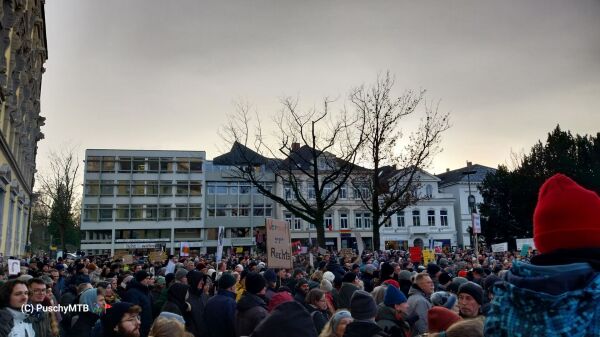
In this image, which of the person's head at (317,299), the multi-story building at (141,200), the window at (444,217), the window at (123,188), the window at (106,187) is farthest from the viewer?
the window at (123,188)

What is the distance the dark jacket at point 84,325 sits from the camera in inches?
240

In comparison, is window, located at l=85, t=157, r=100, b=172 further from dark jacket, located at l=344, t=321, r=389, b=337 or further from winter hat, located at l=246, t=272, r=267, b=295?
dark jacket, located at l=344, t=321, r=389, b=337

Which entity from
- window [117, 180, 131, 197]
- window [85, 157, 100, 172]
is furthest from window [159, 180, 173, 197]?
window [85, 157, 100, 172]

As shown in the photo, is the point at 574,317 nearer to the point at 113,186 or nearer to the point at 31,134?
the point at 31,134

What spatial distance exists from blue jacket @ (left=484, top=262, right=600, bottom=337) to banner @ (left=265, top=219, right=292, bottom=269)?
9706mm

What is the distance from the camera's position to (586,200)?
77.1 inches

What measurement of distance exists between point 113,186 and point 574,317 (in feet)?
245

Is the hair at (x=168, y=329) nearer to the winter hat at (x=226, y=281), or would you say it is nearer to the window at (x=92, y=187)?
the winter hat at (x=226, y=281)

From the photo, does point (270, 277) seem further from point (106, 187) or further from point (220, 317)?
point (106, 187)

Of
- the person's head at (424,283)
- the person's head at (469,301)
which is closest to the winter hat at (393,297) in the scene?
the person's head at (469,301)

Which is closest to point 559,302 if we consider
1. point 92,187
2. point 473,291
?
point 473,291

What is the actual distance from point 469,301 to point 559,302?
13.3 feet

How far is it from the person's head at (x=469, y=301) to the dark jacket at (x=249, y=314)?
7.94ft

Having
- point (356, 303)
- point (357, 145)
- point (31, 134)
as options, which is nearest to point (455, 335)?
point (356, 303)
